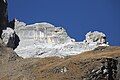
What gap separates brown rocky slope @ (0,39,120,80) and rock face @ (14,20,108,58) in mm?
28447

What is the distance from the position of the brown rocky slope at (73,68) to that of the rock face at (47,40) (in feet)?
93.3

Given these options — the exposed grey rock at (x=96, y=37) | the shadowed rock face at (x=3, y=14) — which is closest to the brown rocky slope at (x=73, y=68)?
the exposed grey rock at (x=96, y=37)

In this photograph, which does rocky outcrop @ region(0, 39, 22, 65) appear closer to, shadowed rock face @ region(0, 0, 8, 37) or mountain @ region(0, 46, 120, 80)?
mountain @ region(0, 46, 120, 80)

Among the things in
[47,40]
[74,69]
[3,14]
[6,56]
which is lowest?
[74,69]

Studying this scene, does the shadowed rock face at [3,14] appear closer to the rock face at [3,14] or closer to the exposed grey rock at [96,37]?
the rock face at [3,14]

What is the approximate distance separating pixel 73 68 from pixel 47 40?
47.0 meters

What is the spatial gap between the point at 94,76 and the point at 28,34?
51238 mm

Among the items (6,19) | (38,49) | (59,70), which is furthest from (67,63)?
(6,19)

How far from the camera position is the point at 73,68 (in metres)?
47.5

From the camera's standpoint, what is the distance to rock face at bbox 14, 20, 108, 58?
84.4 metres

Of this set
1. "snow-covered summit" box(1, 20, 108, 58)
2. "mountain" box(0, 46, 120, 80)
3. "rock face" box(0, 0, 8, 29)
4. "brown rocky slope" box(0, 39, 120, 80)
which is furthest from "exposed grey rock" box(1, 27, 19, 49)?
"mountain" box(0, 46, 120, 80)

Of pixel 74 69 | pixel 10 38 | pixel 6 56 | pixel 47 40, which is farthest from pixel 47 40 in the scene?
pixel 74 69

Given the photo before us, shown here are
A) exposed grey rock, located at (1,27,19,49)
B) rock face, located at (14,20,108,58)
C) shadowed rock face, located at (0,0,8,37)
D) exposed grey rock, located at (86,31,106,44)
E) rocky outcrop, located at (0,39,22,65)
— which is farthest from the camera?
shadowed rock face, located at (0,0,8,37)

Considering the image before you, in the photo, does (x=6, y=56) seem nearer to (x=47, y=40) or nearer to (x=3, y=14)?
(x=47, y=40)
